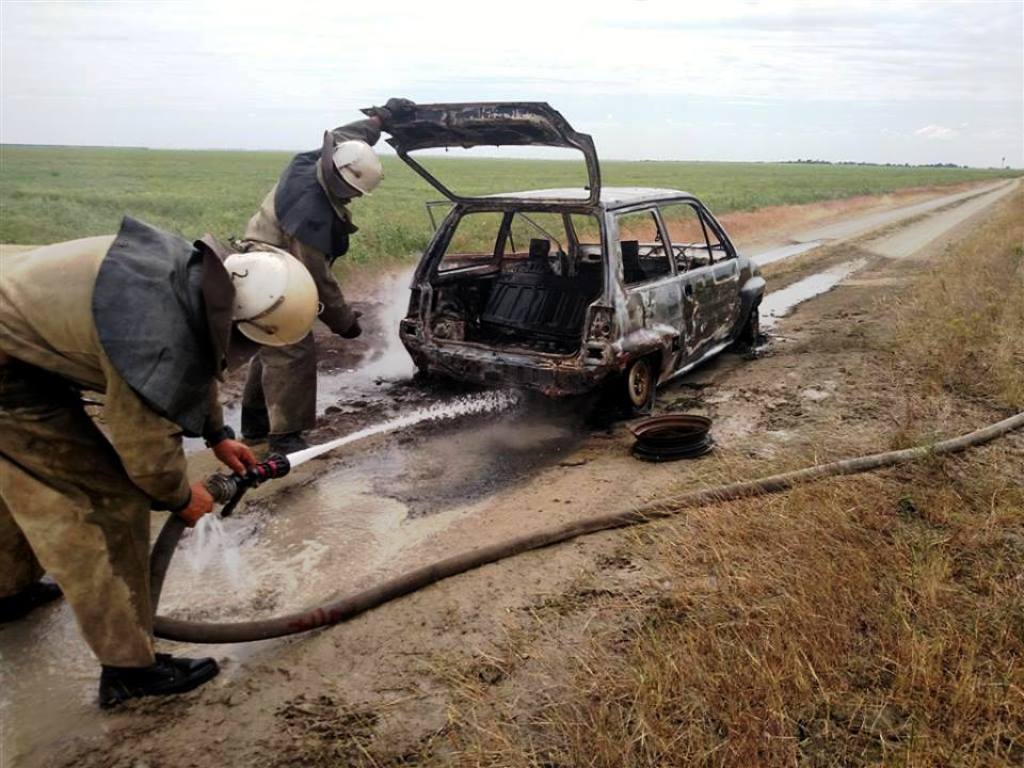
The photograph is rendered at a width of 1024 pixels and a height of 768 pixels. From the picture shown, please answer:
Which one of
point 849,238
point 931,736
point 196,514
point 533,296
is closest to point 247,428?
point 533,296

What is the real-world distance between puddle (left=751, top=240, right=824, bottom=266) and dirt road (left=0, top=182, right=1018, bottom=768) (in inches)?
415

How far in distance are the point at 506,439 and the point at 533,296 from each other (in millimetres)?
1364

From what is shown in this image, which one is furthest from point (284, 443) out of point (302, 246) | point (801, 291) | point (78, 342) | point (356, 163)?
point (801, 291)

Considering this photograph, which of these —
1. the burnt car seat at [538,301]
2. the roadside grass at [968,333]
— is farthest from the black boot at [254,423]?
the roadside grass at [968,333]

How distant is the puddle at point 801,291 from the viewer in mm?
11070

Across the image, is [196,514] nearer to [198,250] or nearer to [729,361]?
[198,250]

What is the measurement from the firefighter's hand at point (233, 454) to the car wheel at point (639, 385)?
2931 mm

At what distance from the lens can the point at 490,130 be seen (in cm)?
562

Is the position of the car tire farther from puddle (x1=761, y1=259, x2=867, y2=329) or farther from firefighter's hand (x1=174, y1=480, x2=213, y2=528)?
puddle (x1=761, y1=259, x2=867, y2=329)

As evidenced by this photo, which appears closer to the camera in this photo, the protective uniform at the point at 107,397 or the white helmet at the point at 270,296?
the protective uniform at the point at 107,397

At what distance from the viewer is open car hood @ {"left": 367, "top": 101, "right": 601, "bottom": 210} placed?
5219 mm

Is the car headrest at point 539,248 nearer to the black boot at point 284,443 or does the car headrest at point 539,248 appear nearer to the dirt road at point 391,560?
the dirt road at point 391,560

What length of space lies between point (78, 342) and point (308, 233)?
264cm

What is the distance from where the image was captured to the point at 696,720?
106 inches
